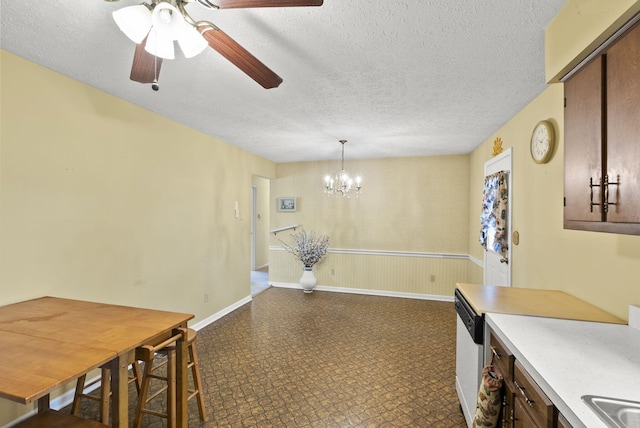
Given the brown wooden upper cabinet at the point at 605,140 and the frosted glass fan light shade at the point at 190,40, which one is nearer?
the brown wooden upper cabinet at the point at 605,140

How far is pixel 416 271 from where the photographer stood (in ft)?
16.2

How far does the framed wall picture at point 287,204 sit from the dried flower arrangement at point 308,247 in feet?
1.64

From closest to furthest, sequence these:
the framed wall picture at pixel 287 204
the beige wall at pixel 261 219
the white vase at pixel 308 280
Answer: the white vase at pixel 308 280 → the framed wall picture at pixel 287 204 → the beige wall at pixel 261 219

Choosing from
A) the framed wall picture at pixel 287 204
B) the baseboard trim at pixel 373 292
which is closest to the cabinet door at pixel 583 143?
the baseboard trim at pixel 373 292

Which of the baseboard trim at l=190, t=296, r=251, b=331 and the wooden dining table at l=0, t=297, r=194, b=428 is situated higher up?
the wooden dining table at l=0, t=297, r=194, b=428

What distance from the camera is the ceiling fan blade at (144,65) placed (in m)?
1.42

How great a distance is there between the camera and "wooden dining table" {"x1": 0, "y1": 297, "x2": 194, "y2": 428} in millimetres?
1124

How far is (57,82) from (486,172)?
14.4ft

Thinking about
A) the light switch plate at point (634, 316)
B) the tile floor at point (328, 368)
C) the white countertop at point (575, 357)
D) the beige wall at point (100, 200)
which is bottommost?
the tile floor at point (328, 368)

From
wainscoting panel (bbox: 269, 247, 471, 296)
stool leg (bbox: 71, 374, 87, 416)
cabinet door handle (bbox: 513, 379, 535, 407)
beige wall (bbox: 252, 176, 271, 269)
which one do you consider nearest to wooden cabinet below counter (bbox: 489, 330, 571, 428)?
cabinet door handle (bbox: 513, 379, 535, 407)

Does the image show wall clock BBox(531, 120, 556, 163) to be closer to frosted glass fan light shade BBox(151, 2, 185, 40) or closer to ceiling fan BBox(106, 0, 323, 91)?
ceiling fan BBox(106, 0, 323, 91)

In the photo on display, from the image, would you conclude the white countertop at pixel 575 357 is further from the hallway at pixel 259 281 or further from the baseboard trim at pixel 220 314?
the hallway at pixel 259 281

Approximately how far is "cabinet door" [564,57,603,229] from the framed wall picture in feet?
14.6

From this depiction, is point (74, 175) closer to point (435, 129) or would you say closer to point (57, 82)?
point (57, 82)
